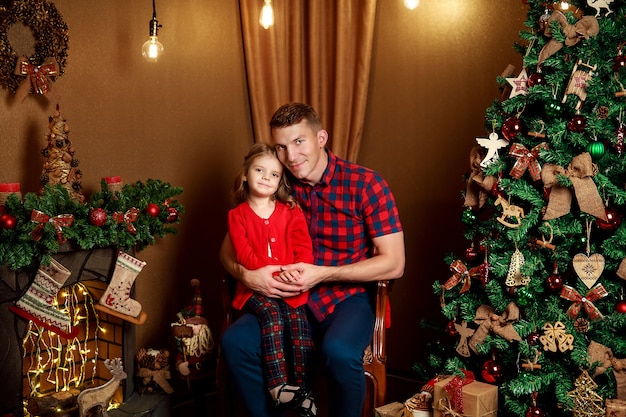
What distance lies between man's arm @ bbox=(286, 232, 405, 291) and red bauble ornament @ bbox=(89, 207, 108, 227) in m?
0.81

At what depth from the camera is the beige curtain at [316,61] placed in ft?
13.7

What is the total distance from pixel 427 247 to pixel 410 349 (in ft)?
2.08

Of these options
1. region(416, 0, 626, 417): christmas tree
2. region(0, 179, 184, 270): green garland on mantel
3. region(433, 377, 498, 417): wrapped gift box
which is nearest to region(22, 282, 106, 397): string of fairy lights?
region(0, 179, 184, 270): green garland on mantel

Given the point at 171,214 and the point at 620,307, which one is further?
the point at 171,214

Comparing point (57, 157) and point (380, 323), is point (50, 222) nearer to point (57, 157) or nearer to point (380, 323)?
point (57, 157)

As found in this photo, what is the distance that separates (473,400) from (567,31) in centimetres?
150

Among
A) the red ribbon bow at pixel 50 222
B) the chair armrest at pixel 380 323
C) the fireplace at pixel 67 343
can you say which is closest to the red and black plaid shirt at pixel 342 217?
the chair armrest at pixel 380 323

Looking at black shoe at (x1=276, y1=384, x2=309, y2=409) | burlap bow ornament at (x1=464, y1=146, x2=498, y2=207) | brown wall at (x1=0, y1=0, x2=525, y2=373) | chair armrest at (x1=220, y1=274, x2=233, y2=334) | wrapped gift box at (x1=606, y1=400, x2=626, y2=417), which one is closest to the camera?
wrapped gift box at (x1=606, y1=400, x2=626, y2=417)

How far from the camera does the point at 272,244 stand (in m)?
3.23

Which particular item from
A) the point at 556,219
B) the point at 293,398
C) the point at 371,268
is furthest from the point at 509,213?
the point at 293,398

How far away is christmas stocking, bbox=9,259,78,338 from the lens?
2967mm

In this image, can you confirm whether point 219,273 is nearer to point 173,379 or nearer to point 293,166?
point 173,379

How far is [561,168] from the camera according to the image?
2801 mm

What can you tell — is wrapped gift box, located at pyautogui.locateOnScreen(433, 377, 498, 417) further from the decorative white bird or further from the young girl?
the decorative white bird
